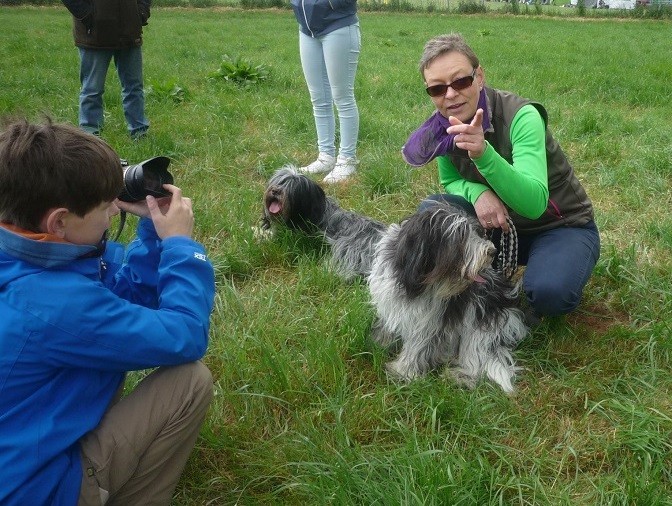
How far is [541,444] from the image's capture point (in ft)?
7.74

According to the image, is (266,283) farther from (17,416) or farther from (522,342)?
(17,416)

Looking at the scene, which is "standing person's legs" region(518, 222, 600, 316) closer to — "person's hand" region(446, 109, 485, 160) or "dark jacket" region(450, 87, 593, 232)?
"dark jacket" region(450, 87, 593, 232)

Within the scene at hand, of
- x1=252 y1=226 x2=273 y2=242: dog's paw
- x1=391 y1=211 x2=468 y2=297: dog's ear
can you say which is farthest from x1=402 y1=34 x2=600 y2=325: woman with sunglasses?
x1=252 y1=226 x2=273 y2=242: dog's paw

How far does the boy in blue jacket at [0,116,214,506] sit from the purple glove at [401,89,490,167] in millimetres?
1405

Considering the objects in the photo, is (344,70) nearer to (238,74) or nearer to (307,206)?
(307,206)

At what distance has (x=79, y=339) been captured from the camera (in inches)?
61.5

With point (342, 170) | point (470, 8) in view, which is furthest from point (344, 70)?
point (470, 8)

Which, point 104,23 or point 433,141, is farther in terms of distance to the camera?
point 104,23

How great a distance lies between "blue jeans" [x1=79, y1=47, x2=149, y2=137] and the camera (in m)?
5.53

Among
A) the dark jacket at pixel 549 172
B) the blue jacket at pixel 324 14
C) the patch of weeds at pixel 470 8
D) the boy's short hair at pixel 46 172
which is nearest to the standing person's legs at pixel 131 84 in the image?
the blue jacket at pixel 324 14

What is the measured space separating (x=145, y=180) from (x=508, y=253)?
75.4 inches

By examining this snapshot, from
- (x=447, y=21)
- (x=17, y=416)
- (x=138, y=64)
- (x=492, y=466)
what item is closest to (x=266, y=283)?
(x=492, y=466)

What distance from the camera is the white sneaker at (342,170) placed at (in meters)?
5.00

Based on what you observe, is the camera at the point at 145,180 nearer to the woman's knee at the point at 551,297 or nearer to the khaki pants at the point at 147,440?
the khaki pants at the point at 147,440
